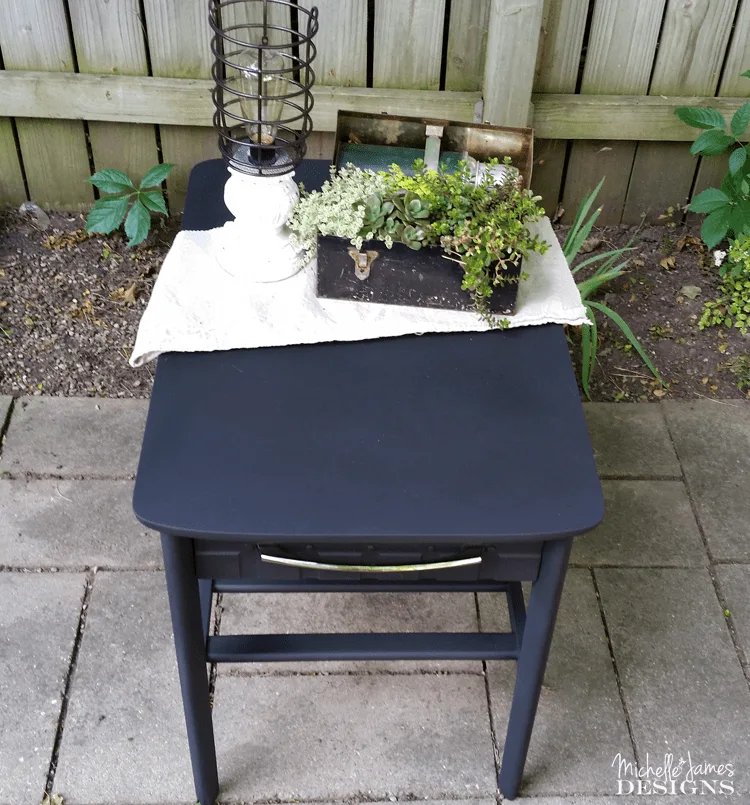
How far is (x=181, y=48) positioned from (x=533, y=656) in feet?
6.61

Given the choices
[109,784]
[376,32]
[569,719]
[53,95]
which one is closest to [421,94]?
[376,32]

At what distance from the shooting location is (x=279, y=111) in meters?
1.59

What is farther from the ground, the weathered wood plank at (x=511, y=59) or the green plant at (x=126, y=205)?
the weathered wood plank at (x=511, y=59)

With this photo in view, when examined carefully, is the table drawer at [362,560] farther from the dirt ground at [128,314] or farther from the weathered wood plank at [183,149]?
A: the weathered wood plank at [183,149]

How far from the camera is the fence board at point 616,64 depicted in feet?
8.52

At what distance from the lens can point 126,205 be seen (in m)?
2.76

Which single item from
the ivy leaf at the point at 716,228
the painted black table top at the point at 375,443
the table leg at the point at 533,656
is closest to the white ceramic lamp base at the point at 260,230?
the painted black table top at the point at 375,443

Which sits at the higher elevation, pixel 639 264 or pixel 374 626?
pixel 639 264

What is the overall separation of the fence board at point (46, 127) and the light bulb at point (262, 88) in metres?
1.32

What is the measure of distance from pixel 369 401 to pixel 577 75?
1704mm

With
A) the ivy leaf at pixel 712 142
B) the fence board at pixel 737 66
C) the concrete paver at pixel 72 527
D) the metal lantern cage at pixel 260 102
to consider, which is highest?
the metal lantern cage at pixel 260 102

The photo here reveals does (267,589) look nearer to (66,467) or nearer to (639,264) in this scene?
(66,467)

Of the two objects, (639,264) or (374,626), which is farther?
(639,264)

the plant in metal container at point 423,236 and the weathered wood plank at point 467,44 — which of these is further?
the weathered wood plank at point 467,44
